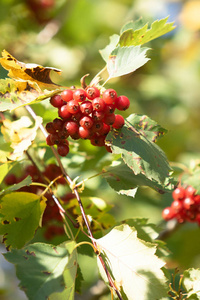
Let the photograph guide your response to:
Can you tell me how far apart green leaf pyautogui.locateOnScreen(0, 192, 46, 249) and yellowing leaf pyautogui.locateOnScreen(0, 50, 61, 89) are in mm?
331

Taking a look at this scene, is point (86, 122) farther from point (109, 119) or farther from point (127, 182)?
point (127, 182)

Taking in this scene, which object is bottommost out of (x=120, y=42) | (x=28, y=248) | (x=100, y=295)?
(x=100, y=295)

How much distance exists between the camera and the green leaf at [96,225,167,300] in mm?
A: 971

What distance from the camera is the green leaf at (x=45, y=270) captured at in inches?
35.4

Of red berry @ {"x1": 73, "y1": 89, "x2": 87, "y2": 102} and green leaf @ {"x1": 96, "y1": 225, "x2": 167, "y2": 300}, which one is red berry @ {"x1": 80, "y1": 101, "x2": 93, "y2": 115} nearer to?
red berry @ {"x1": 73, "y1": 89, "x2": 87, "y2": 102}

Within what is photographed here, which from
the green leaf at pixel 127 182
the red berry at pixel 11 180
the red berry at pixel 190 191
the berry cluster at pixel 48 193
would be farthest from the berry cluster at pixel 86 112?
the red berry at pixel 190 191

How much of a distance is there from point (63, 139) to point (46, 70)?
0.19m

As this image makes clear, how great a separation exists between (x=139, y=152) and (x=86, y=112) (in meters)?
0.17

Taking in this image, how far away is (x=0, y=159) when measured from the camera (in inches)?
46.8

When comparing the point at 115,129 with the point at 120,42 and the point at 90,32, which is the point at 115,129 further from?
the point at 90,32

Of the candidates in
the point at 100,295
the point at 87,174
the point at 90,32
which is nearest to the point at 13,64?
the point at 87,174

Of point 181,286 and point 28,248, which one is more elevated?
point 28,248

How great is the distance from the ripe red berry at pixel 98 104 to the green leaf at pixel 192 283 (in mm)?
531

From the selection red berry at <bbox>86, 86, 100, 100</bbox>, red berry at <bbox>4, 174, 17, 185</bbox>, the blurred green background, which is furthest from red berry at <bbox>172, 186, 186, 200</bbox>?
red berry at <bbox>86, 86, 100, 100</bbox>
